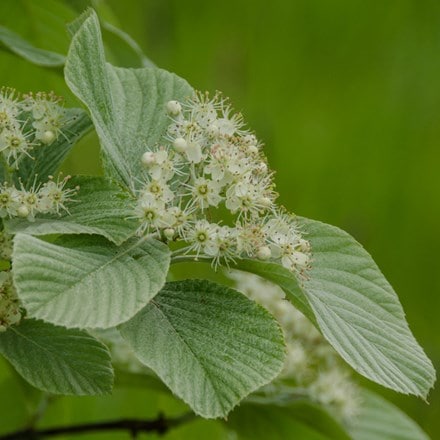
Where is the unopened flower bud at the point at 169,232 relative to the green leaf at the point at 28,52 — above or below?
below

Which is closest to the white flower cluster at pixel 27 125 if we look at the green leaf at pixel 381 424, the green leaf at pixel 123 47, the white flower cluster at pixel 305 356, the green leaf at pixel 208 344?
the green leaf at pixel 208 344

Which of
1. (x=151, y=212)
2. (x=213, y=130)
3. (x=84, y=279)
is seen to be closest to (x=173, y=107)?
(x=213, y=130)

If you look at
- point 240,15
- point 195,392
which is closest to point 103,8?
point 195,392

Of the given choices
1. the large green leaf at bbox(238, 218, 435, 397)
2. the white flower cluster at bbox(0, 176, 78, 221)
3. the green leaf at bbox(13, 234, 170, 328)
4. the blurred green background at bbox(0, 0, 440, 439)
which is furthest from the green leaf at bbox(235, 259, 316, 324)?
the blurred green background at bbox(0, 0, 440, 439)

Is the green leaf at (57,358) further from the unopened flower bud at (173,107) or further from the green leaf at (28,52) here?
the green leaf at (28,52)

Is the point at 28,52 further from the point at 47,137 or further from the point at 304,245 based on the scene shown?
the point at 304,245

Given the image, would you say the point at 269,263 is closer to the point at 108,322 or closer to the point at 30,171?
the point at 108,322

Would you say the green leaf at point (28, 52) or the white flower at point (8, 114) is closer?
the white flower at point (8, 114)
